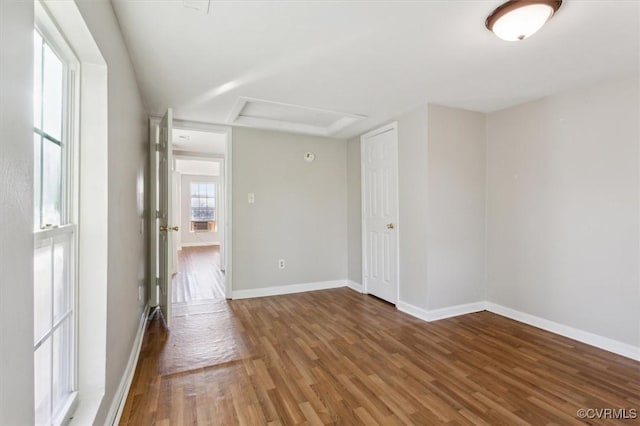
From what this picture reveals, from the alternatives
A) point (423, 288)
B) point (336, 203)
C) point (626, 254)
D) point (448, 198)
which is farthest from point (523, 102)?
point (336, 203)

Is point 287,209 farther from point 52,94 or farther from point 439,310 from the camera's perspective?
point 52,94

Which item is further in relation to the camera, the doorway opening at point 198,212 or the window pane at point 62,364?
the doorway opening at point 198,212

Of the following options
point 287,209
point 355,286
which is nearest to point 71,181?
point 287,209

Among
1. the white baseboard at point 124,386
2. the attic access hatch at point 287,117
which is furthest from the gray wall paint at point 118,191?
the attic access hatch at point 287,117

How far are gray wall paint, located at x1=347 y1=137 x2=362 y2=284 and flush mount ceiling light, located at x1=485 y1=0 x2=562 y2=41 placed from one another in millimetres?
2618

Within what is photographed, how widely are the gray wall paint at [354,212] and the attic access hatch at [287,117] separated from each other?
445 mm

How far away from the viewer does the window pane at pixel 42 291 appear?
1056 mm

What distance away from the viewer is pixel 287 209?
414cm

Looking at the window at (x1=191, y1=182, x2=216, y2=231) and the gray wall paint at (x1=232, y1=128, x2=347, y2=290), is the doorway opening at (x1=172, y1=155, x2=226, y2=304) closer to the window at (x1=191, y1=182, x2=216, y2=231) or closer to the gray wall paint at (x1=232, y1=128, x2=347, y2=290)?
the window at (x1=191, y1=182, x2=216, y2=231)

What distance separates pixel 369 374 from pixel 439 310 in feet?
4.51

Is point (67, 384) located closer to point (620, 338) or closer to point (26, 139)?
point (26, 139)

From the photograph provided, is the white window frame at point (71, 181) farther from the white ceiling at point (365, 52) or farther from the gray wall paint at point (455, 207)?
the gray wall paint at point (455, 207)

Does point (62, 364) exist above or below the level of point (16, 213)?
below

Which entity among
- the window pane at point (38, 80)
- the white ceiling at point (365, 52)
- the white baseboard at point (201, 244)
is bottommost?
the white baseboard at point (201, 244)
